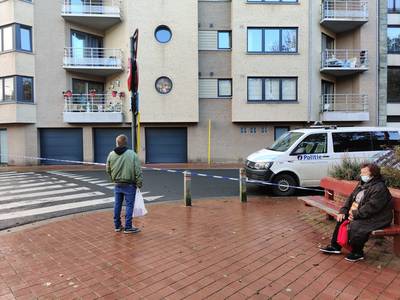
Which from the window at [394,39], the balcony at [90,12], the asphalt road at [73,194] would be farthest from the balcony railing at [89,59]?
the window at [394,39]

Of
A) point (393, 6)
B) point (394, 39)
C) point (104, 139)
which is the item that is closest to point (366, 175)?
point (104, 139)

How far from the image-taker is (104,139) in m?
22.4

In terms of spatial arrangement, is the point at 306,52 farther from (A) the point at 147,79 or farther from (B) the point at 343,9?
(A) the point at 147,79

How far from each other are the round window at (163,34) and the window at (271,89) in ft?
18.2

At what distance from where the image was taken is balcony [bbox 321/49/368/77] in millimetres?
21911

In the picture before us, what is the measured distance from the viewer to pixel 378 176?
466cm

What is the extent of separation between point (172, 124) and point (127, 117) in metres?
2.80

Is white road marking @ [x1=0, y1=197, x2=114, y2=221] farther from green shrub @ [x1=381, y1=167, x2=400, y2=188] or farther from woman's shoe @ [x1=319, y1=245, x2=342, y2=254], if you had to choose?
green shrub @ [x1=381, y1=167, x2=400, y2=188]

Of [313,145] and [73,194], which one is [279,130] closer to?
[313,145]

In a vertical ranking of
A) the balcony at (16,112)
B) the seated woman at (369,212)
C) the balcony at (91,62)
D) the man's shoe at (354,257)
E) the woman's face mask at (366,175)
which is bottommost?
A: the man's shoe at (354,257)

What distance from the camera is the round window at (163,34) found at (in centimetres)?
2134

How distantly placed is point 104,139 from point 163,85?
511 cm

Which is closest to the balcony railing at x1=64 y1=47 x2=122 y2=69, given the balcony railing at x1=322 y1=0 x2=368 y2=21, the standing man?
the balcony railing at x1=322 y1=0 x2=368 y2=21

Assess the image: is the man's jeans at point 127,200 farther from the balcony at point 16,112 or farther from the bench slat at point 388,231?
the balcony at point 16,112
